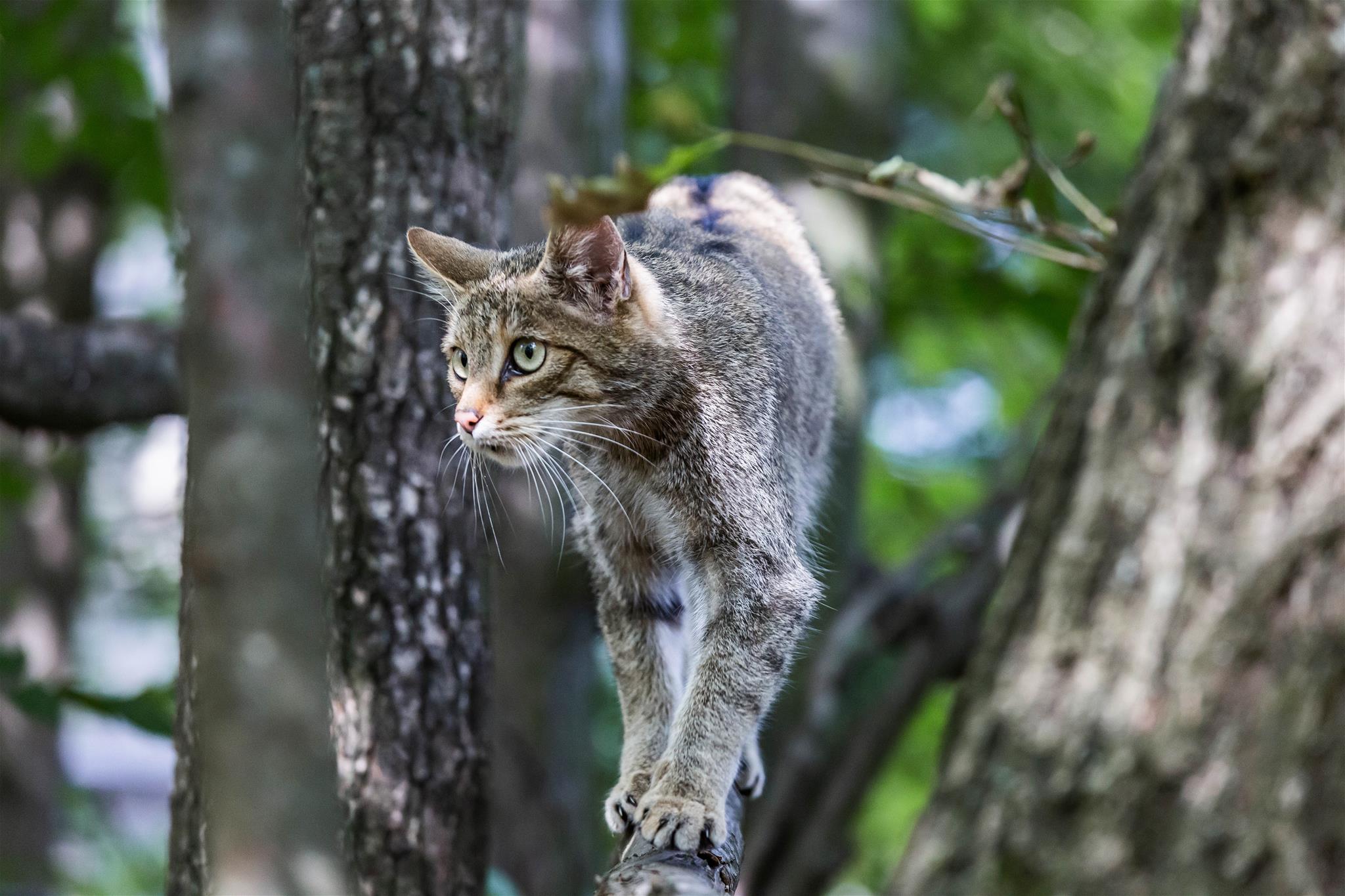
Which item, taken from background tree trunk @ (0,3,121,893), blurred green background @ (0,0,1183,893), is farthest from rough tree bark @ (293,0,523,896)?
background tree trunk @ (0,3,121,893)

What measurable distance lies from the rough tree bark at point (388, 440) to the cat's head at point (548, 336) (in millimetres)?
205

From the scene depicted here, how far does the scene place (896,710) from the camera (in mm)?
7113

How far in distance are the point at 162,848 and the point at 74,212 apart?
7.06m

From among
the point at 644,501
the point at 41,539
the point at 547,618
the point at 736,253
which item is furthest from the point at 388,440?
the point at 41,539

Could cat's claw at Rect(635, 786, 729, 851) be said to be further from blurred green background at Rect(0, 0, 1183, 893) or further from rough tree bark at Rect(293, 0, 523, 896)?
blurred green background at Rect(0, 0, 1183, 893)

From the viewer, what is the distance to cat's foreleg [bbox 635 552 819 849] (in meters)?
3.22

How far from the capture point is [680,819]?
3.12 m

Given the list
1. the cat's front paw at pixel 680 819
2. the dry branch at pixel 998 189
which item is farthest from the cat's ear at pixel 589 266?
the cat's front paw at pixel 680 819

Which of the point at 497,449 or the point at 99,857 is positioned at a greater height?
the point at 497,449

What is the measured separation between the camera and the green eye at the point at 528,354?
3.52m

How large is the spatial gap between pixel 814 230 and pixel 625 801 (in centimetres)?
412

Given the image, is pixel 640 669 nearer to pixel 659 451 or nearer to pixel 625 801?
pixel 625 801

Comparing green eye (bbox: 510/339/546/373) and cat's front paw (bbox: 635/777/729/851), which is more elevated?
green eye (bbox: 510/339/546/373)

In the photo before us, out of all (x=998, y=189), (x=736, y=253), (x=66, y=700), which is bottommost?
(x=66, y=700)
